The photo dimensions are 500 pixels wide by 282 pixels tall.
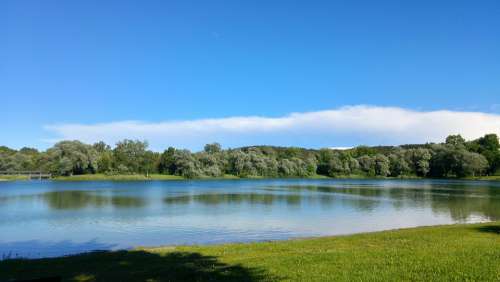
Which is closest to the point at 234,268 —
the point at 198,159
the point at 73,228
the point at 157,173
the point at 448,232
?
the point at 448,232

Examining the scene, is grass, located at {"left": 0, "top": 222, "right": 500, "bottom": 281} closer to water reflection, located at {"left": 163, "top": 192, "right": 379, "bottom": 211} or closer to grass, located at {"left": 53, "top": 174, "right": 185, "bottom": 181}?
water reflection, located at {"left": 163, "top": 192, "right": 379, "bottom": 211}

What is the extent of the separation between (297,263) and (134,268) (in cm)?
524

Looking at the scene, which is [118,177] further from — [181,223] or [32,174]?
[181,223]

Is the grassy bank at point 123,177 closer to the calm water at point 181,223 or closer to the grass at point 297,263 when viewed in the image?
the calm water at point 181,223

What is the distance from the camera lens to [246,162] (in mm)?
151750

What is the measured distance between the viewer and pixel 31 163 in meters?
148

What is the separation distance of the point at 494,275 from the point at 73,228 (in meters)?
26.7

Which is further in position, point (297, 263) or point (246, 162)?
point (246, 162)

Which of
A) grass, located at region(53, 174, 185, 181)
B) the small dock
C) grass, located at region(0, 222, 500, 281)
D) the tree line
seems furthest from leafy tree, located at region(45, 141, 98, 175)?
grass, located at region(0, 222, 500, 281)

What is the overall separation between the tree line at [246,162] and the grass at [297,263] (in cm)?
12326

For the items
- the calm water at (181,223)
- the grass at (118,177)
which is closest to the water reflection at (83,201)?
the calm water at (181,223)

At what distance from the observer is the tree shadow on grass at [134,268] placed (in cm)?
1142

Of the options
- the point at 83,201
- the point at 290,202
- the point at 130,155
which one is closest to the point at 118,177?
the point at 130,155

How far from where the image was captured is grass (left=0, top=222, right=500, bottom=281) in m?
10.9
